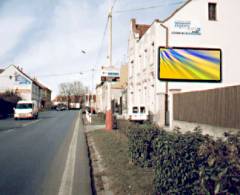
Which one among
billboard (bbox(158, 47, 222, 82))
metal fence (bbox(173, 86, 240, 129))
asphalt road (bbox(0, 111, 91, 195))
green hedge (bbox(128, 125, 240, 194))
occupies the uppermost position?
billboard (bbox(158, 47, 222, 82))

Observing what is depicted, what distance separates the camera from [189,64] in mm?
9273

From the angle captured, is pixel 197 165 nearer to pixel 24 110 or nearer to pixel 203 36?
pixel 203 36

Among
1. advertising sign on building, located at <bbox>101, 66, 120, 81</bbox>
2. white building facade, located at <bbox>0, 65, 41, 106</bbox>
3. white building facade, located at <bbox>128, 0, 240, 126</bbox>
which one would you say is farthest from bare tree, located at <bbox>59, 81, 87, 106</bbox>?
advertising sign on building, located at <bbox>101, 66, 120, 81</bbox>

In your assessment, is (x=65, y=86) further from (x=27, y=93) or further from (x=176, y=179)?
(x=176, y=179)

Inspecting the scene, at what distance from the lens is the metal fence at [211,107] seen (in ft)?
40.2

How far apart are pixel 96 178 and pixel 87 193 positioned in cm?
119

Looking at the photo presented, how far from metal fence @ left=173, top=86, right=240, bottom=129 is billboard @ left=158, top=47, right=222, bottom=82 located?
322 centimetres

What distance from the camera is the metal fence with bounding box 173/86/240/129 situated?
12.2m

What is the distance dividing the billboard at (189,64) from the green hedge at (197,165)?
4.87m

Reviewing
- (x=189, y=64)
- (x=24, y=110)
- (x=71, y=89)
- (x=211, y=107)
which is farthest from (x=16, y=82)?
(x=189, y=64)

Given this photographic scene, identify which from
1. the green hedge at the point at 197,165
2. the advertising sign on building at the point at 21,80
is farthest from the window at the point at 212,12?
the advertising sign on building at the point at 21,80

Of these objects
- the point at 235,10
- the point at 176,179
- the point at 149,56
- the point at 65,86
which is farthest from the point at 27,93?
the point at 176,179

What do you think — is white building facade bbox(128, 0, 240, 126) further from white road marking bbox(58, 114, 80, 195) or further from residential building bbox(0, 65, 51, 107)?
residential building bbox(0, 65, 51, 107)

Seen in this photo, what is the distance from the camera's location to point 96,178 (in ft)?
22.2
